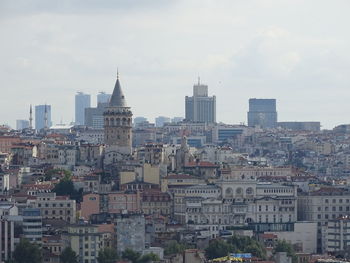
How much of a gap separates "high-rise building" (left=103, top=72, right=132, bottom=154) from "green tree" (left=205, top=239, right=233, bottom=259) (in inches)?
1466

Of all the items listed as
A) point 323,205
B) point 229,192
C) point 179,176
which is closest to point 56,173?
point 179,176

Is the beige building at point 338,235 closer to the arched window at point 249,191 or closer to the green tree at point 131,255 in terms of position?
the arched window at point 249,191

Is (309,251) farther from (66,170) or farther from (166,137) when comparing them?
(166,137)

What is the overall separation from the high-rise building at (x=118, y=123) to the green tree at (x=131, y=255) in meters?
38.9

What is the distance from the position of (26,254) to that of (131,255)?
4.19 meters

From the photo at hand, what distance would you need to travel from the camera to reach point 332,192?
314 ft

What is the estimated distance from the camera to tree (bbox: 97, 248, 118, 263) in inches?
2968

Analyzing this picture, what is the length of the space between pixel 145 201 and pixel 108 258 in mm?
19904

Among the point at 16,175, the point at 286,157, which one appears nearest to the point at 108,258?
the point at 16,175

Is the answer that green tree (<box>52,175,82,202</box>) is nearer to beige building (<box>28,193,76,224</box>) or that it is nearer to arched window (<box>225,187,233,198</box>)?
beige building (<box>28,193,76,224</box>)

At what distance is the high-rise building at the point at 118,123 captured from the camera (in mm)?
116500

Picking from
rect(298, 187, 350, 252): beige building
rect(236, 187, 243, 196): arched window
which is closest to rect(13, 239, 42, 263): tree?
rect(298, 187, 350, 252): beige building

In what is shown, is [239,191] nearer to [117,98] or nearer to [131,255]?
[131,255]

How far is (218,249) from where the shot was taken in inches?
3083
